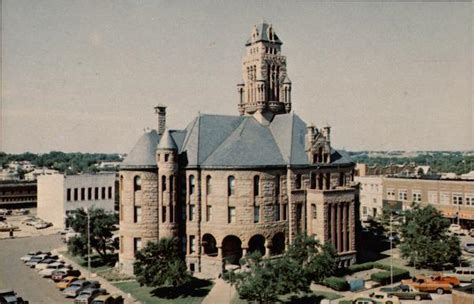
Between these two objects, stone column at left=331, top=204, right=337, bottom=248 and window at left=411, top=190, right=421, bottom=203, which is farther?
window at left=411, top=190, right=421, bottom=203

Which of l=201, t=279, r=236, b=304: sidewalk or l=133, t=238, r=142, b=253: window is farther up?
l=133, t=238, r=142, b=253: window

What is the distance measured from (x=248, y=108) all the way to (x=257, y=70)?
546 cm

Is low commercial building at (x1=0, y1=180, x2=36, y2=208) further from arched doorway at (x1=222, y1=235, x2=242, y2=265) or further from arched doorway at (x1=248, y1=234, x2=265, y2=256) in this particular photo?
arched doorway at (x1=248, y1=234, x2=265, y2=256)

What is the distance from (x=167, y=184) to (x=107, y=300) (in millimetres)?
15776

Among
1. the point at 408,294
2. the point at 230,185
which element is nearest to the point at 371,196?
the point at 230,185

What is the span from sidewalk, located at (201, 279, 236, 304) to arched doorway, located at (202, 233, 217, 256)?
6061 mm

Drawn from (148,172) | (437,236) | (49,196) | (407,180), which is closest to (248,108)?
(148,172)

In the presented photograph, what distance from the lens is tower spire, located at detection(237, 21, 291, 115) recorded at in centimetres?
6412

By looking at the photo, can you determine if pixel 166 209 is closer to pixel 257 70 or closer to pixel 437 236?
pixel 257 70

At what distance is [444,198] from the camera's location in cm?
8500

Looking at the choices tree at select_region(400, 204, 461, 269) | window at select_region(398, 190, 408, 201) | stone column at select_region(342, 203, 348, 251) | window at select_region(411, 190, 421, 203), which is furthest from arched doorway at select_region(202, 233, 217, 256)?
window at select_region(398, 190, 408, 201)

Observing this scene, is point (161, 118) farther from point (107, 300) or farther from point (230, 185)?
point (107, 300)

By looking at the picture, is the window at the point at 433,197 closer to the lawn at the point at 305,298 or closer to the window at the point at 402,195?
the window at the point at 402,195

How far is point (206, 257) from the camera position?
54.6m
